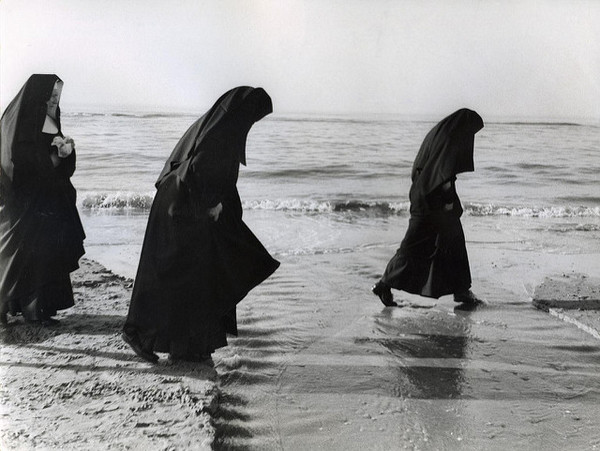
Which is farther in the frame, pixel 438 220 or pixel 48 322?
pixel 438 220

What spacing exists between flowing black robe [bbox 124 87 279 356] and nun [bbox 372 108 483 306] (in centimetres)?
149

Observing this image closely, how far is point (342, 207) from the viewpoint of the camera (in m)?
8.15

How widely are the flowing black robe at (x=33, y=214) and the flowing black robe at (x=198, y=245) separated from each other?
89 cm

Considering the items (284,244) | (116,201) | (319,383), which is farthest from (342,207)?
(319,383)

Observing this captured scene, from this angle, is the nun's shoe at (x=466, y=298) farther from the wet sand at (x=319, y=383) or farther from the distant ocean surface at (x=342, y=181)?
the distant ocean surface at (x=342, y=181)

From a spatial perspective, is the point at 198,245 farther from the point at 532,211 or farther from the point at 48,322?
the point at 532,211

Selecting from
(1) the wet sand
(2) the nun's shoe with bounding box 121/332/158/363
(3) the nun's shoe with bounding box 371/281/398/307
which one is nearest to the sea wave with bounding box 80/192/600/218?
(1) the wet sand

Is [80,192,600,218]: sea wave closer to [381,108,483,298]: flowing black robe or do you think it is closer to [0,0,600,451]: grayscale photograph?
[0,0,600,451]: grayscale photograph

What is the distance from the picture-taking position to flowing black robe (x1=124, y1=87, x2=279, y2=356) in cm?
276

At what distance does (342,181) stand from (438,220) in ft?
13.9

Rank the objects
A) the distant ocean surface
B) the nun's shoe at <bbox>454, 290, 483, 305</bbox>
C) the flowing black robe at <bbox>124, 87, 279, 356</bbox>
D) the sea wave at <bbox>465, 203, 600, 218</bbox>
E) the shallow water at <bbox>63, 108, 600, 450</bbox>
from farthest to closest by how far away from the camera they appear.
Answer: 1. the sea wave at <bbox>465, 203, 600, 218</bbox>
2. the distant ocean surface
3. the nun's shoe at <bbox>454, 290, 483, 305</bbox>
4. the flowing black robe at <bbox>124, 87, 279, 356</bbox>
5. the shallow water at <bbox>63, 108, 600, 450</bbox>

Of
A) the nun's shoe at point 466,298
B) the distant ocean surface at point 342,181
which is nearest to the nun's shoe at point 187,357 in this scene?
the nun's shoe at point 466,298

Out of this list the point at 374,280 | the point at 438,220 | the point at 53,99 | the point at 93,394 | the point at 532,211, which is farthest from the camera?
the point at 532,211

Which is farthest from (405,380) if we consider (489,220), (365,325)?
(489,220)
